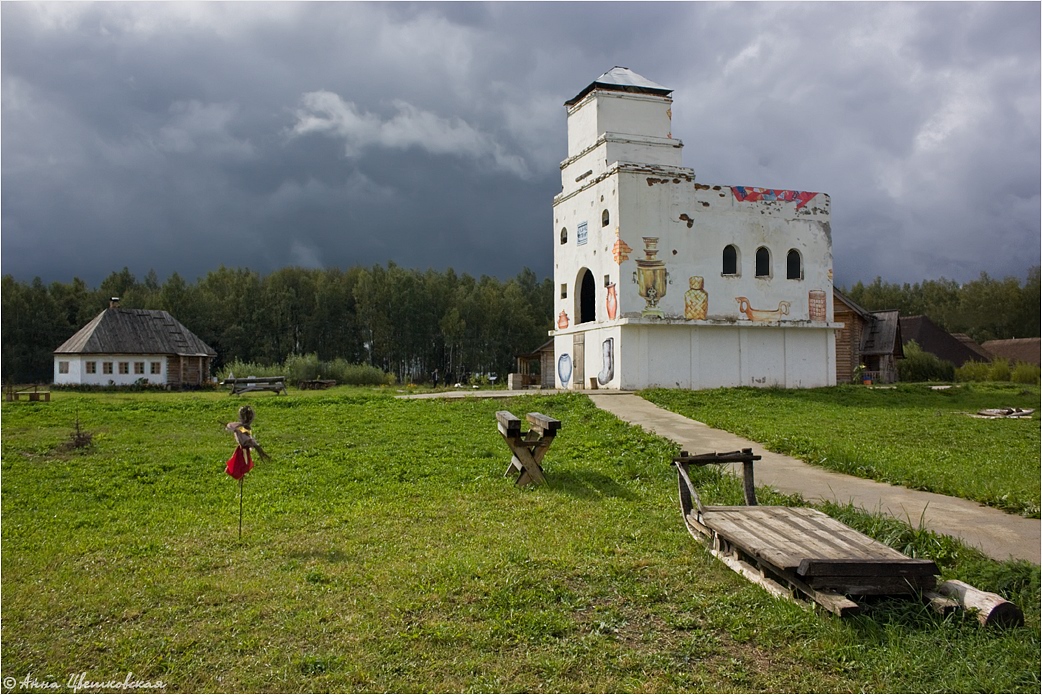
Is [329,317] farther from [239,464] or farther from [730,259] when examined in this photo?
[239,464]

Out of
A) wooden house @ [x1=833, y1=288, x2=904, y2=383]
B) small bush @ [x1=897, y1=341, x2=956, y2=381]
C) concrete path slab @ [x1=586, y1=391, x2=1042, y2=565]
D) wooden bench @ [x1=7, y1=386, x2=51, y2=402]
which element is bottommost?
concrete path slab @ [x1=586, y1=391, x2=1042, y2=565]

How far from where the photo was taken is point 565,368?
2811 cm

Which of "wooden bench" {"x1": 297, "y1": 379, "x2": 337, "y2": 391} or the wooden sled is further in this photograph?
"wooden bench" {"x1": 297, "y1": 379, "x2": 337, "y2": 391}

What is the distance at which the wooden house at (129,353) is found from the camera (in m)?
45.6

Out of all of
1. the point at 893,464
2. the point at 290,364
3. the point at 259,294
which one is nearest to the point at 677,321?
the point at 893,464

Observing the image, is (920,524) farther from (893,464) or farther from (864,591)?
(893,464)

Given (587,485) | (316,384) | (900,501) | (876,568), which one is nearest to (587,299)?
(316,384)

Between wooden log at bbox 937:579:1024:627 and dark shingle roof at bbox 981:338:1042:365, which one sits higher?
dark shingle roof at bbox 981:338:1042:365

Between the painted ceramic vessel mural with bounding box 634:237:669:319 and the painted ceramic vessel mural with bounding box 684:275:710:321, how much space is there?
89 cm

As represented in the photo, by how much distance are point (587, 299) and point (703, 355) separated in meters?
4.83

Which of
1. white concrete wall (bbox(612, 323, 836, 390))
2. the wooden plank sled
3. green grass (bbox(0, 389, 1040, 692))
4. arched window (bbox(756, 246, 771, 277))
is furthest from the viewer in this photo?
arched window (bbox(756, 246, 771, 277))

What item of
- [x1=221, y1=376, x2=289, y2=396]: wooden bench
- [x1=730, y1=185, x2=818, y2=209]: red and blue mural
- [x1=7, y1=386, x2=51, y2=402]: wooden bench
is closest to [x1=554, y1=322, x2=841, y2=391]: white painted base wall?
[x1=730, y1=185, x2=818, y2=209]: red and blue mural

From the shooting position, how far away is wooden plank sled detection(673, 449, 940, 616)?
512 centimetres

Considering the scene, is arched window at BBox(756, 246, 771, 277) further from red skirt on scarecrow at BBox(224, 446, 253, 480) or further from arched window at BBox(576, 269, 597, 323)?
red skirt on scarecrow at BBox(224, 446, 253, 480)
